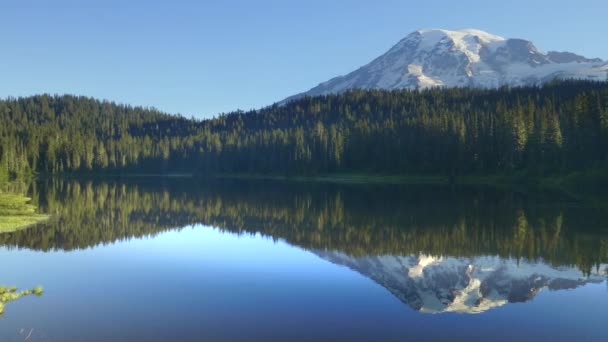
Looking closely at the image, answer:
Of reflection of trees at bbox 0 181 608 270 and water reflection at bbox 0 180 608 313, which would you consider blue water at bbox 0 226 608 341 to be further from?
reflection of trees at bbox 0 181 608 270

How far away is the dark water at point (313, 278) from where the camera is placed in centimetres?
1992

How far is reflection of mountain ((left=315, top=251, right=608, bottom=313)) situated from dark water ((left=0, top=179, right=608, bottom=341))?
0.11 meters

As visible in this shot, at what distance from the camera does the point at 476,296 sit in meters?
25.2

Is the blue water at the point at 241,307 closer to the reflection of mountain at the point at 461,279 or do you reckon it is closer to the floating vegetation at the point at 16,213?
the reflection of mountain at the point at 461,279

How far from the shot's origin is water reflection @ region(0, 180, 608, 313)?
27.7 metres

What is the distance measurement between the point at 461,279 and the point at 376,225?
21.7 meters

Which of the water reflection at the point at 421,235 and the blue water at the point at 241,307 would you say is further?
the water reflection at the point at 421,235

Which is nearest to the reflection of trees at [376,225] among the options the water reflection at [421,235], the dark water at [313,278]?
the water reflection at [421,235]

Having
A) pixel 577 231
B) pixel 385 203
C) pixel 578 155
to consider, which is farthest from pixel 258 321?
pixel 578 155

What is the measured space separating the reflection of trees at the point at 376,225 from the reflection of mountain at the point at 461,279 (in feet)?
7.39

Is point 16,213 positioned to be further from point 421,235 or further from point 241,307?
point 241,307

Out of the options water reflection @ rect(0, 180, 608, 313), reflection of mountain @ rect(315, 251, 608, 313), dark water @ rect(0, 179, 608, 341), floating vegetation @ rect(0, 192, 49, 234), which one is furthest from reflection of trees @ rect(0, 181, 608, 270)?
floating vegetation @ rect(0, 192, 49, 234)

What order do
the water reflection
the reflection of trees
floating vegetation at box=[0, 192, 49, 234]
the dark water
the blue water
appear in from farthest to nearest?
floating vegetation at box=[0, 192, 49, 234] < the reflection of trees < the water reflection < the dark water < the blue water

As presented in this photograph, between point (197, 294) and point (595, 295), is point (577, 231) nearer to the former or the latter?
point (595, 295)
